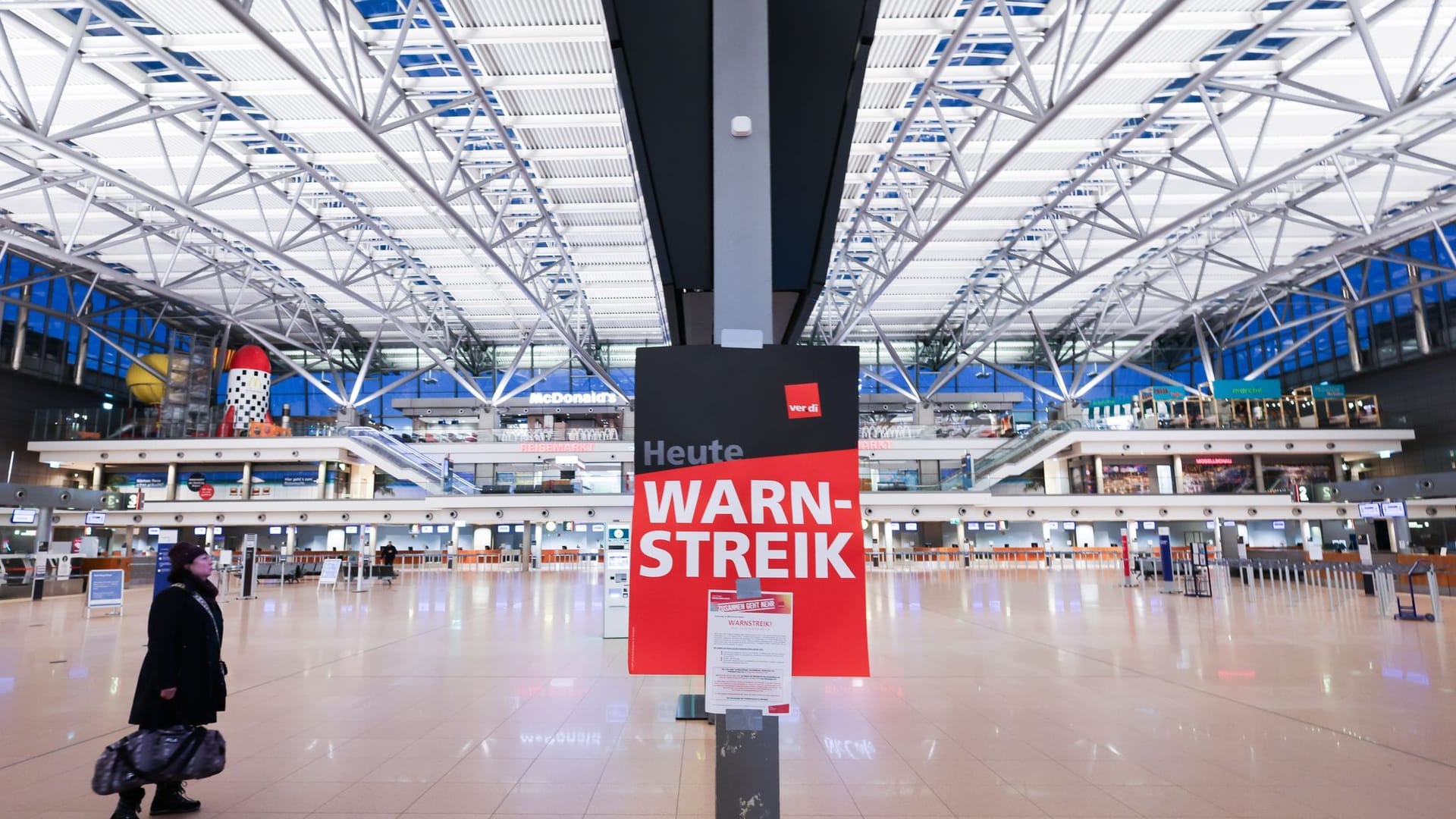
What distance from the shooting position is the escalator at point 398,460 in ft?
140

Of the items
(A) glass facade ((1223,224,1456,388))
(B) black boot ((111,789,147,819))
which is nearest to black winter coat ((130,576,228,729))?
(B) black boot ((111,789,147,819))

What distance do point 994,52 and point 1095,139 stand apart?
22.3 feet

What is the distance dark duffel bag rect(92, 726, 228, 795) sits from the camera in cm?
458

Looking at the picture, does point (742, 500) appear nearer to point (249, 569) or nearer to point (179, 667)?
point (179, 667)

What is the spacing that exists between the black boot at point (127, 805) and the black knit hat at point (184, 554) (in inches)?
53.3

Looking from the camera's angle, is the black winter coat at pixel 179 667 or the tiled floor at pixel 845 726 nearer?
the black winter coat at pixel 179 667

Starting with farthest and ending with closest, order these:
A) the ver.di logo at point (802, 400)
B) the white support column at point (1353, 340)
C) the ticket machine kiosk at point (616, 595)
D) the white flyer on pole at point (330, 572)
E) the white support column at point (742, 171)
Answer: the white support column at point (1353, 340), the white flyer on pole at point (330, 572), the ticket machine kiosk at point (616, 595), the white support column at point (742, 171), the ver.di logo at point (802, 400)

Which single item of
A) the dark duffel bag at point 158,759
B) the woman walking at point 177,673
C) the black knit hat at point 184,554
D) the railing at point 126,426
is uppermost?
the railing at point 126,426

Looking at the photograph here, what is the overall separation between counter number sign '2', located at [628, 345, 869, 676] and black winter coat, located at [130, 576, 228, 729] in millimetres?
4031

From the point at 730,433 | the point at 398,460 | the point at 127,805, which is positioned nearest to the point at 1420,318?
the point at 730,433

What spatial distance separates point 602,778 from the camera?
17.7 ft

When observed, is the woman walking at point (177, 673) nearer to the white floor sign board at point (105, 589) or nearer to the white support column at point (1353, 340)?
the white floor sign board at point (105, 589)

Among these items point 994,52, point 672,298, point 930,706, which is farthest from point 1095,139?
point 672,298

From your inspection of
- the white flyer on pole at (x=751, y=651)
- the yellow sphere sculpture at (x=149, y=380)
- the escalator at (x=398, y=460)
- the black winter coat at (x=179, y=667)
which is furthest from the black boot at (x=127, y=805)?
the yellow sphere sculpture at (x=149, y=380)
